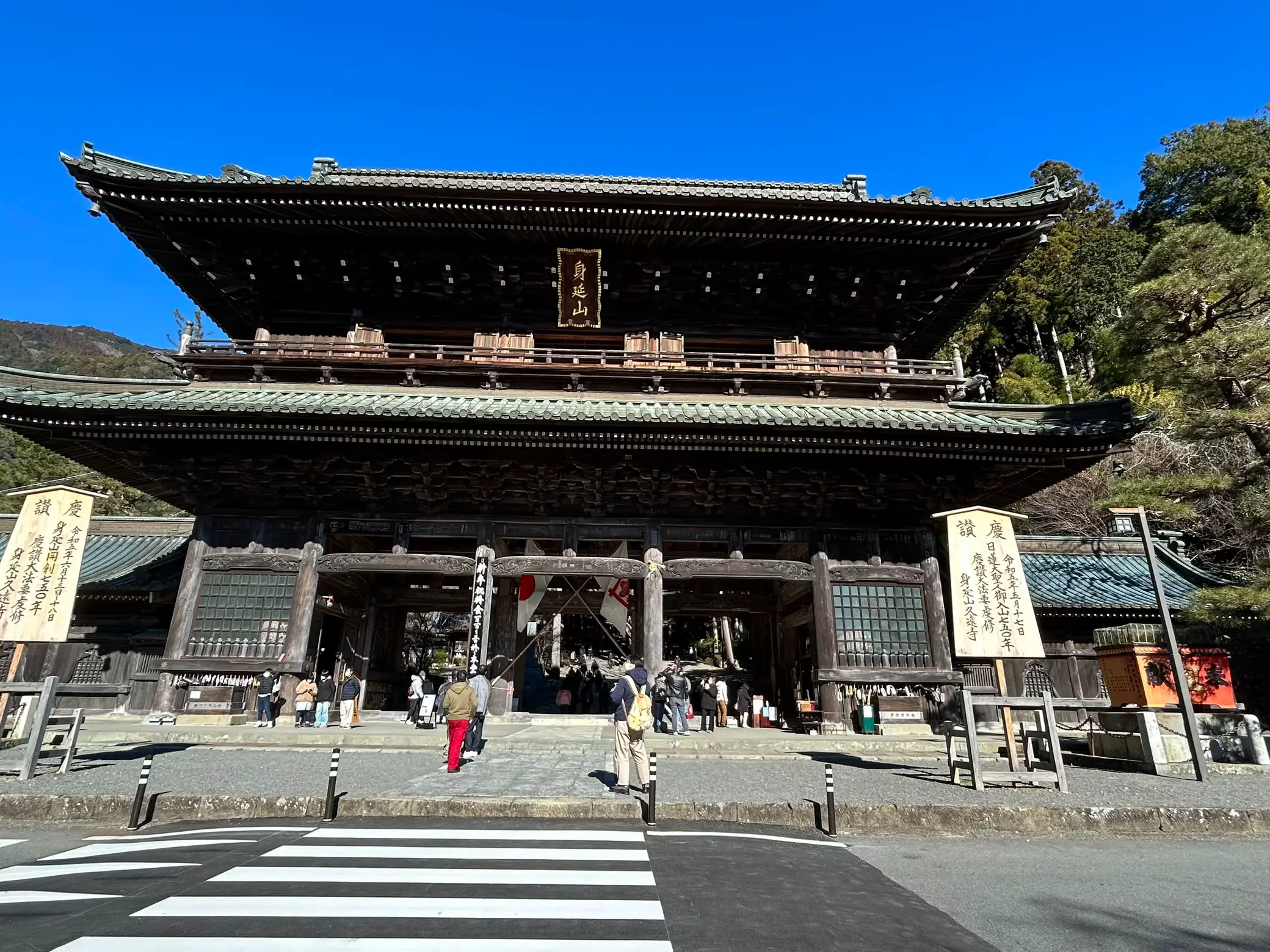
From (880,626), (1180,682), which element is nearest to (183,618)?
(880,626)

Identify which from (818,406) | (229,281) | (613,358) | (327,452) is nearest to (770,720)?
(818,406)

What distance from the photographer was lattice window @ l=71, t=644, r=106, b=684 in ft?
51.5

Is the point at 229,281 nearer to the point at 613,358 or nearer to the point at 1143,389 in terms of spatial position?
the point at 613,358

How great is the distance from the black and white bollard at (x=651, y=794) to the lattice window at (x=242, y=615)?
947cm

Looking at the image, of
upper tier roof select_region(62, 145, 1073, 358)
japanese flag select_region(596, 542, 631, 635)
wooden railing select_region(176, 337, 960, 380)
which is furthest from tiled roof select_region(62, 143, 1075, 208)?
japanese flag select_region(596, 542, 631, 635)

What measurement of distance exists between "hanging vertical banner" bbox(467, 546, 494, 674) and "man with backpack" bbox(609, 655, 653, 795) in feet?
14.8


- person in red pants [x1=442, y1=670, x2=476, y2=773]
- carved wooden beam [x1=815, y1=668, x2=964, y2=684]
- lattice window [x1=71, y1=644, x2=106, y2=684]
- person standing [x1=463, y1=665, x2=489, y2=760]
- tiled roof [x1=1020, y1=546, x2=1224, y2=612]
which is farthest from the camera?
tiled roof [x1=1020, y1=546, x2=1224, y2=612]

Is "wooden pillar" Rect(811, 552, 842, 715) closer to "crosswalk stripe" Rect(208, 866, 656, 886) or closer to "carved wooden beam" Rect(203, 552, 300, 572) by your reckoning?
"crosswalk stripe" Rect(208, 866, 656, 886)

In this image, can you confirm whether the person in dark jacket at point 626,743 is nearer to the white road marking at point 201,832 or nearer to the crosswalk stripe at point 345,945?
the white road marking at point 201,832

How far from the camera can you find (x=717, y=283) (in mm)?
15000

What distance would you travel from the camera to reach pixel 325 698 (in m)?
13.4

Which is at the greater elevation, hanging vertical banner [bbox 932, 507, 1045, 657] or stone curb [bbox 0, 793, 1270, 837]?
hanging vertical banner [bbox 932, 507, 1045, 657]

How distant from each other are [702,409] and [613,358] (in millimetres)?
3443

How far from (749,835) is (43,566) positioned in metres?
11.5
